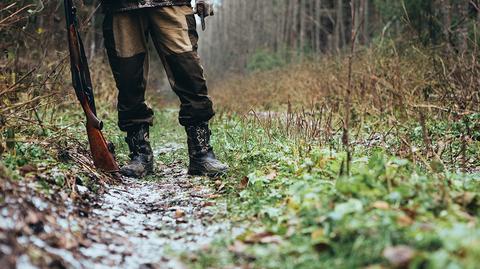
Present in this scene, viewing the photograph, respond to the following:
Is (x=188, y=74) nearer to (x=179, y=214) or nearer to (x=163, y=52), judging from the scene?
(x=163, y=52)

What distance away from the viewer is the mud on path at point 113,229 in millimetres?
1791

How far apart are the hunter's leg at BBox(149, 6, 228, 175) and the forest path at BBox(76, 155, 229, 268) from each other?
21 centimetres

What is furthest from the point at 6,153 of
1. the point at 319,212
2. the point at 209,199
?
the point at 319,212

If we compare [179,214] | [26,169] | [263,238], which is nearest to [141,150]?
[179,214]

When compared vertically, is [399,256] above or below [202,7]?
below

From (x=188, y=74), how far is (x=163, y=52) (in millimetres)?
251

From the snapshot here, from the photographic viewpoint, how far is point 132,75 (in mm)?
3742

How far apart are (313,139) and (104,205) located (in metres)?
1.69

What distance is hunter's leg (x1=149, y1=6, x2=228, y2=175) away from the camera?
11.8 feet

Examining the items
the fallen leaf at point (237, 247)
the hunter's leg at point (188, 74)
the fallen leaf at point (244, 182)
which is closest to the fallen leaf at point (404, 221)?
the fallen leaf at point (237, 247)

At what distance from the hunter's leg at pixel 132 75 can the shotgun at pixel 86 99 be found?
330mm

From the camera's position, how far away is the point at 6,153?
9.18 ft

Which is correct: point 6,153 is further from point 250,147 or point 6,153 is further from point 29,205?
point 250,147

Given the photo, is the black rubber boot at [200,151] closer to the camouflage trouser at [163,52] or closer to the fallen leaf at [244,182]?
the camouflage trouser at [163,52]
